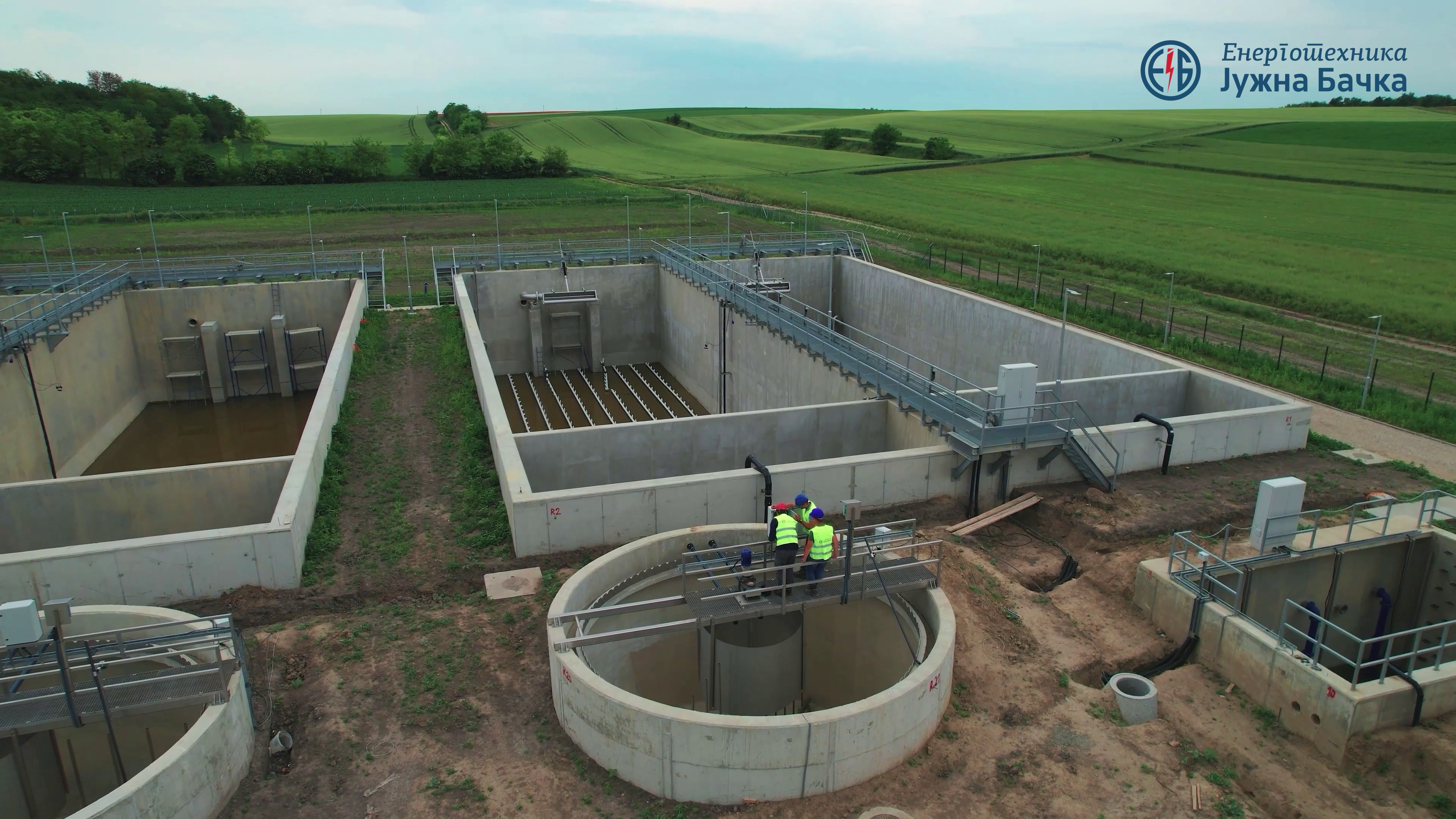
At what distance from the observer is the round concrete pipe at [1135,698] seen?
12.9m

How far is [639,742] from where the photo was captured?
11.2m

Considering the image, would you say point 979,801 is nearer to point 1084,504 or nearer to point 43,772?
point 1084,504

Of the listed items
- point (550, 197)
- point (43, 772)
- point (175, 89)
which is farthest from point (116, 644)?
point (175, 89)

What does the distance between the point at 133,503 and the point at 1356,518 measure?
24089mm

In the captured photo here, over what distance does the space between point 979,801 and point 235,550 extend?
40.0 feet

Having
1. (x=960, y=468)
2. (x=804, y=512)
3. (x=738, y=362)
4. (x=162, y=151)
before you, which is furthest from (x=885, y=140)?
(x=804, y=512)

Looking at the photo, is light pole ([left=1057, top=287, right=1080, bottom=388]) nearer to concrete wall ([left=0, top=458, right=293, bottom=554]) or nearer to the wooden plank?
the wooden plank

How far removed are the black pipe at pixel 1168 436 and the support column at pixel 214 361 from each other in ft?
111

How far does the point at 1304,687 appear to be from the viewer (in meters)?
12.9

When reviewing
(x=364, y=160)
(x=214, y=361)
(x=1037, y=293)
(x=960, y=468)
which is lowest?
(x=214, y=361)

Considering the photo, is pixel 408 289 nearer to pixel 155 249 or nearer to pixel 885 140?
pixel 155 249

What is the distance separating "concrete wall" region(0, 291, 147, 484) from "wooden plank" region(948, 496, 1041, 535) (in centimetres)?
2604

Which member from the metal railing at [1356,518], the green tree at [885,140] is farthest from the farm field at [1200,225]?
the green tree at [885,140]

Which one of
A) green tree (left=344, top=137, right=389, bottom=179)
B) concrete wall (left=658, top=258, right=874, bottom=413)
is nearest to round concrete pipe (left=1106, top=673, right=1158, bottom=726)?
concrete wall (left=658, top=258, right=874, bottom=413)
